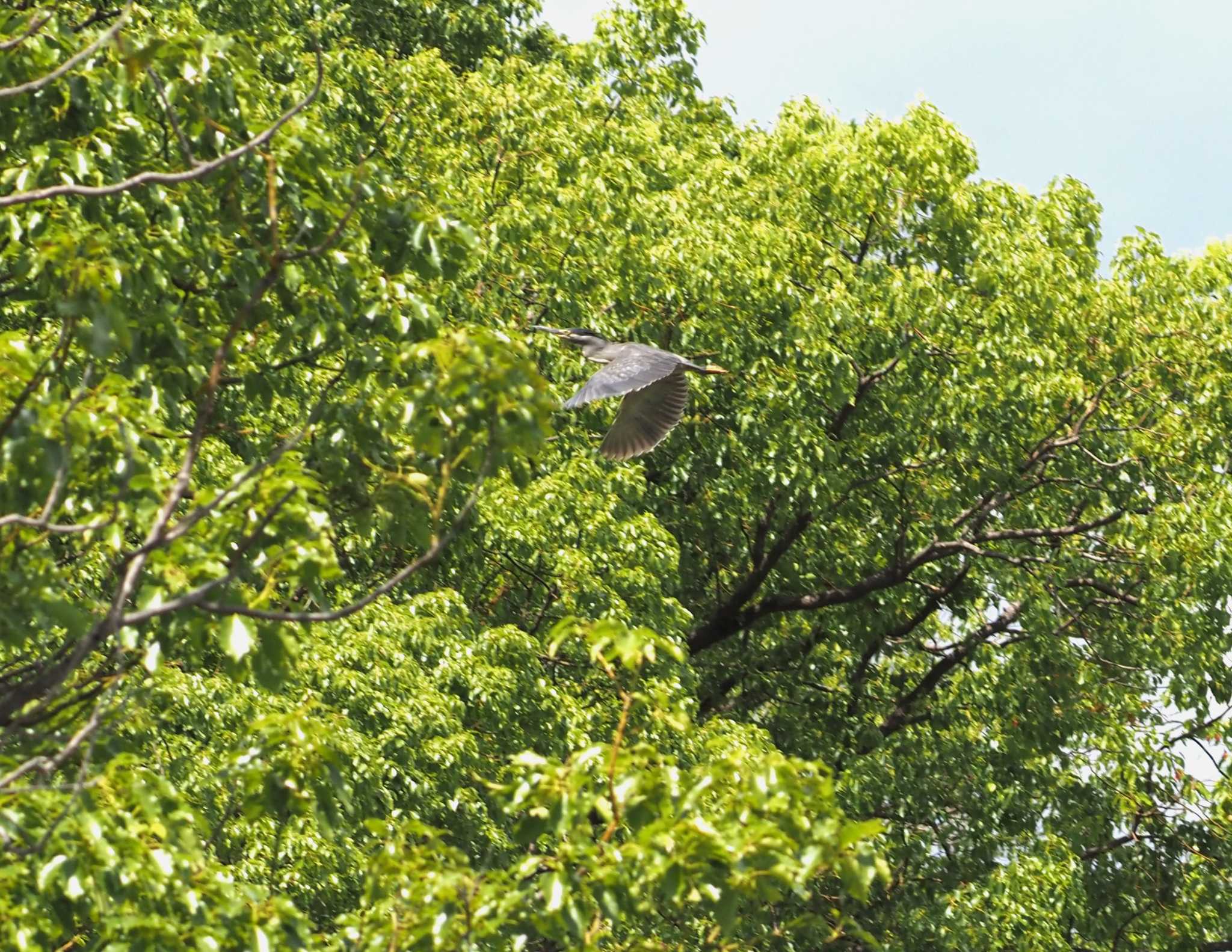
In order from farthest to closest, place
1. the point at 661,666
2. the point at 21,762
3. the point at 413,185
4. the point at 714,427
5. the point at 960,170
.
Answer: the point at 960,170 → the point at 714,427 → the point at 413,185 → the point at 661,666 → the point at 21,762

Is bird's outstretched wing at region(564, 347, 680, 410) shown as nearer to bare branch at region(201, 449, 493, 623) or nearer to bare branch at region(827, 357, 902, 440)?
bare branch at region(827, 357, 902, 440)

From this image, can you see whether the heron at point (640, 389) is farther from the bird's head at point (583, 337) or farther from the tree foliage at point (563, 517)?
the tree foliage at point (563, 517)

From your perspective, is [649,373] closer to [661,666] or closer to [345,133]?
[661,666]

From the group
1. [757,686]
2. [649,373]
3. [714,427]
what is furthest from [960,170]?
[649,373]

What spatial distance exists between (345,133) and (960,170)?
590cm

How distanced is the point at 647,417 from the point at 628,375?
172cm

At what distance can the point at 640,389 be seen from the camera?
1183 cm

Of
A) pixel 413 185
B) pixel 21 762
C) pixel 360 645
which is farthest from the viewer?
pixel 413 185

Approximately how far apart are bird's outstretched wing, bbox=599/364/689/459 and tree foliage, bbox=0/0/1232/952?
1.33ft

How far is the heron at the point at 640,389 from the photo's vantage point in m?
11.7

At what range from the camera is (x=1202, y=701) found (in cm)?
1548

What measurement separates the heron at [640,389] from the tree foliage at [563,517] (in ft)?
1.46

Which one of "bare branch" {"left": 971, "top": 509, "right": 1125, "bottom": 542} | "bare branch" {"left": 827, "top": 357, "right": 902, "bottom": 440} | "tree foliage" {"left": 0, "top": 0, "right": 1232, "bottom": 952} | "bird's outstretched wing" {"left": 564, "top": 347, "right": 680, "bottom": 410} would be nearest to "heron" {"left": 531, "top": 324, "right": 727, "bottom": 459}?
"bird's outstretched wing" {"left": 564, "top": 347, "right": 680, "bottom": 410}

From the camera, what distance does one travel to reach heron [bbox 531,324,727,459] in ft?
38.5
